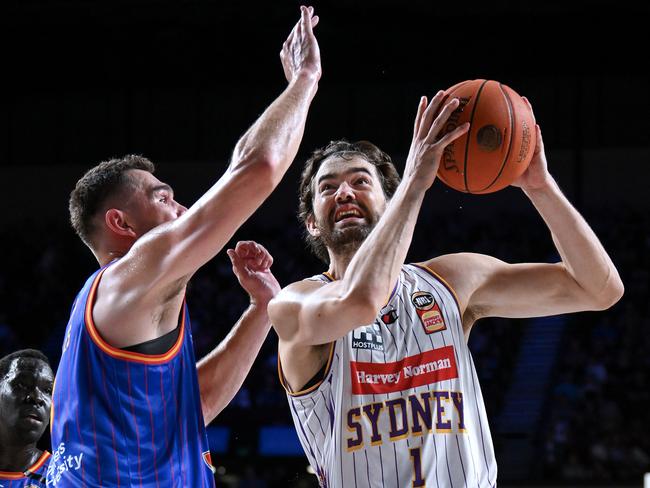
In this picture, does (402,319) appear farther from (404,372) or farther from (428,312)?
(404,372)

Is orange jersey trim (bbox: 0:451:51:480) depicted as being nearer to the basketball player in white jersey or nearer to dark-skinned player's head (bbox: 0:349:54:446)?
dark-skinned player's head (bbox: 0:349:54:446)

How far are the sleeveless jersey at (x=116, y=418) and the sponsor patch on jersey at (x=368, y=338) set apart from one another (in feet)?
2.32

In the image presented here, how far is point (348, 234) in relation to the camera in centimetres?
377

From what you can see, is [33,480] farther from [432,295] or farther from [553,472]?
[553,472]

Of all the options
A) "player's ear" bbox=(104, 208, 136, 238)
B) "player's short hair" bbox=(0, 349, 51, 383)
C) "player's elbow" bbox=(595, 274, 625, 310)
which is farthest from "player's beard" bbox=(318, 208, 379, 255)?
"player's short hair" bbox=(0, 349, 51, 383)

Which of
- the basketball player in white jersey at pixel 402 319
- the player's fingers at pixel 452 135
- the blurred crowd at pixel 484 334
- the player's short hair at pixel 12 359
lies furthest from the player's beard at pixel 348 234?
the blurred crowd at pixel 484 334

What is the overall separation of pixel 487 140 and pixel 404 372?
93cm

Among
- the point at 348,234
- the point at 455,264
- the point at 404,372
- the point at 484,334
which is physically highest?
the point at 484,334

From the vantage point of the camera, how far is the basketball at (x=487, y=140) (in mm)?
3406

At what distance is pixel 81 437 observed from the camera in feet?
10.2

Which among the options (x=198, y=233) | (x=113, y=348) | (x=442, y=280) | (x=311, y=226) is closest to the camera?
(x=198, y=233)

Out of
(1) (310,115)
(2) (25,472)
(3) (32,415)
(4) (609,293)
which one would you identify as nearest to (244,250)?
(4) (609,293)

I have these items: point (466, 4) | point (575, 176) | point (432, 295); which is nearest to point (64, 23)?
point (466, 4)

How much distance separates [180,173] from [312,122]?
9.58 feet
